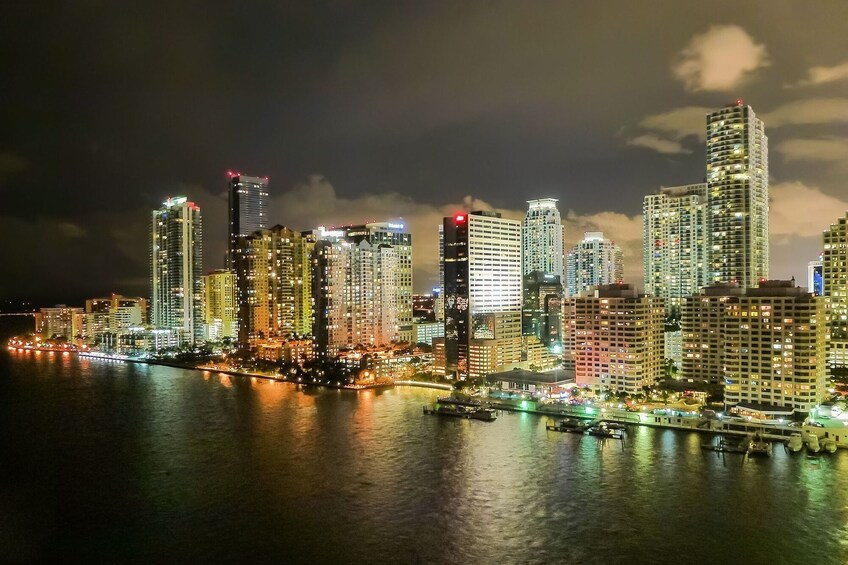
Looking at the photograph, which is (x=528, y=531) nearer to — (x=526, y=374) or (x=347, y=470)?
(x=347, y=470)

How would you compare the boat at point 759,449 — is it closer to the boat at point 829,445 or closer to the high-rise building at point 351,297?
the boat at point 829,445

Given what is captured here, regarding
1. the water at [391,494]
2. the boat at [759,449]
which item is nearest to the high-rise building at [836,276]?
the boat at [759,449]

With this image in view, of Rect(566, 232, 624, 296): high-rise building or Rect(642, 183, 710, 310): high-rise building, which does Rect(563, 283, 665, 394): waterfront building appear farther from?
Rect(566, 232, 624, 296): high-rise building

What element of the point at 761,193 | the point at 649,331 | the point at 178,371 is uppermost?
the point at 761,193

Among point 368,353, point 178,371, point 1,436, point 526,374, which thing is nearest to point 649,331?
point 526,374

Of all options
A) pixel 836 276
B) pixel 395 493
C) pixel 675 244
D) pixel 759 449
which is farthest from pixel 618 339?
pixel 675 244

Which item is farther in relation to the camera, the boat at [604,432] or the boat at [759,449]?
the boat at [604,432]
